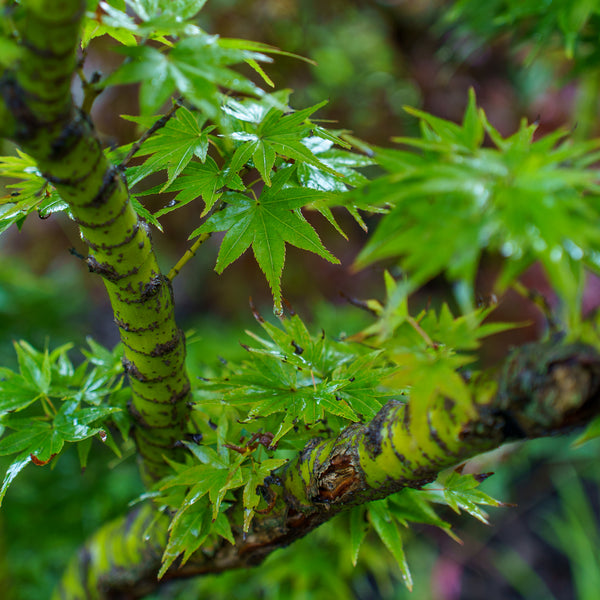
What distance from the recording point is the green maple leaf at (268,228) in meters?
0.48

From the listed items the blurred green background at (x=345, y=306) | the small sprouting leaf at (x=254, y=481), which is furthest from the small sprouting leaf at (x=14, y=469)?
the blurred green background at (x=345, y=306)

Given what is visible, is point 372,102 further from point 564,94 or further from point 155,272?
point 155,272

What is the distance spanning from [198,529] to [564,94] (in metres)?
2.49

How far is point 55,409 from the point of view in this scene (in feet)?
1.87

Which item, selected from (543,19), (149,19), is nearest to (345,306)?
(543,19)

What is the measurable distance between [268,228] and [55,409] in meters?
0.34

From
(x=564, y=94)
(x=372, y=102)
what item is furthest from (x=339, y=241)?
(x=564, y=94)

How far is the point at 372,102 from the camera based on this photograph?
237 centimetres

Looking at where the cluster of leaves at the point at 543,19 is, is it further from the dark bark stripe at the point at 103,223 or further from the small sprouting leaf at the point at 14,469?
the small sprouting leaf at the point at 14,469

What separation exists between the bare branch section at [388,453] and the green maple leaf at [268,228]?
0.17m

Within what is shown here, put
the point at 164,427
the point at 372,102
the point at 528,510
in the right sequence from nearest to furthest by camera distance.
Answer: the point at 164,427
the point at 528,510
the point at 372,102

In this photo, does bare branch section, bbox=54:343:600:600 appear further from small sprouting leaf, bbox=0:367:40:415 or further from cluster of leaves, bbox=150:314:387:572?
small sprouting leaf, bbox=0:367:40:415

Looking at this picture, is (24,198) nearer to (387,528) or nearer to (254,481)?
(254,481)

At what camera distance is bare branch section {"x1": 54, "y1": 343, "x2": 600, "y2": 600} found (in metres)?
0.30
